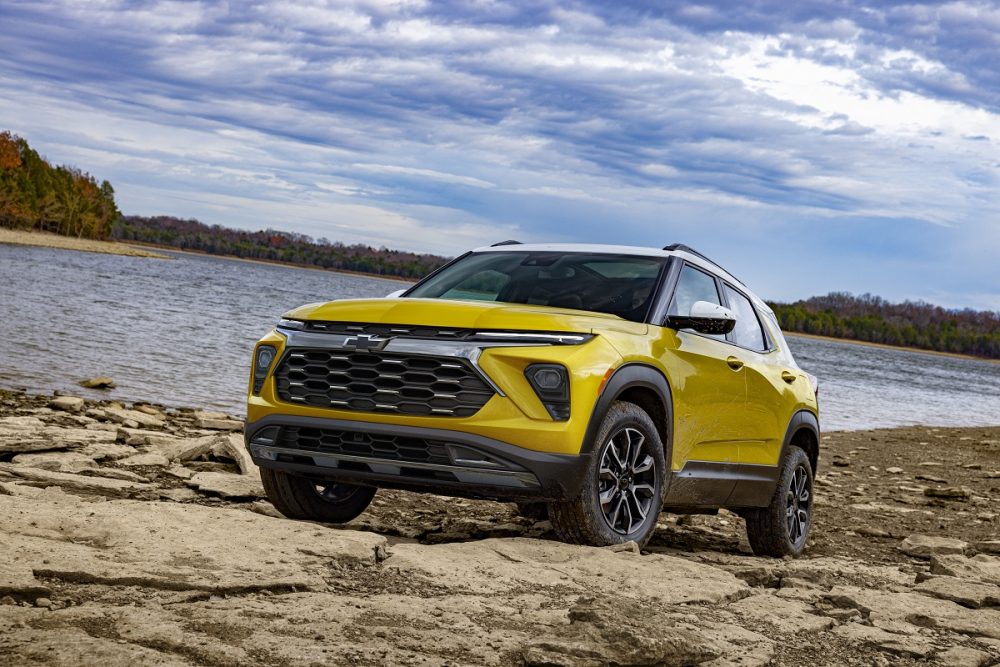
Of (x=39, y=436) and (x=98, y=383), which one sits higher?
(x=39, y=436)

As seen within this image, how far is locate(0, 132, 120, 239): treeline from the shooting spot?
402ft

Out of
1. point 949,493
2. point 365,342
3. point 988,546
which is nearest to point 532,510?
point 365,342

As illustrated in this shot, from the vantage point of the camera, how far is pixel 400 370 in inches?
213

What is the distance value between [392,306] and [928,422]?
2662 cm

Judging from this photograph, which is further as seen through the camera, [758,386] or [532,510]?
[532,510]

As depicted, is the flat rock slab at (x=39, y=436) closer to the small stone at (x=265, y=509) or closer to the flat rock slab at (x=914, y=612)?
the small stone at (x=265, y=509)

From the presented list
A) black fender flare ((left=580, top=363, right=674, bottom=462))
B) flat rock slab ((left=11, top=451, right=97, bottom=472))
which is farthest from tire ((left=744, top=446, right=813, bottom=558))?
flat rock slab ((left=11, top=451, right=97, bottom=472))

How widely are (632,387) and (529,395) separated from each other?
725mm

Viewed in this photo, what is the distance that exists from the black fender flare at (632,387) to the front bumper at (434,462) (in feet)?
0.50

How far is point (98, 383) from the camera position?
51.8 ft

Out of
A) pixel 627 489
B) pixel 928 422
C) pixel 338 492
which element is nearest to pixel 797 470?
pixel 627 489

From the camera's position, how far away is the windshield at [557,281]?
20.8ft

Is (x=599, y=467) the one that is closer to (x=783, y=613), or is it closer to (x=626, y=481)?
→ (x=626, y=481)

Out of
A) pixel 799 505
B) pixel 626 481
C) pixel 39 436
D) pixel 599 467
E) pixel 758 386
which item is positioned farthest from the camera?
pixel 39 436
